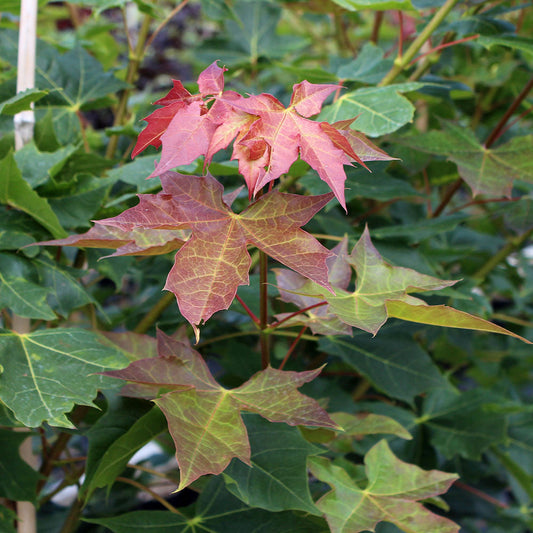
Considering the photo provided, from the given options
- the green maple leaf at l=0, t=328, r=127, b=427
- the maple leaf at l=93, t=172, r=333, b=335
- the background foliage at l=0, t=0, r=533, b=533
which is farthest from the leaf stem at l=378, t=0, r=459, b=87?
the green maple leaf at l=0, t=328, r=127, b=427

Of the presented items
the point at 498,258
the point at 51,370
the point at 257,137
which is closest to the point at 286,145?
the point at 257,137

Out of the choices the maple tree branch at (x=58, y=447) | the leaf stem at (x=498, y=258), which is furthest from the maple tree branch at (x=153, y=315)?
the leaf stem at (x=498, y=258)

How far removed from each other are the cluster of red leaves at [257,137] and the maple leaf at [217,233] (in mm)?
32

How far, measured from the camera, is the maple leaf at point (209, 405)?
438 millimetres

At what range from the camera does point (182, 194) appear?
0.42 m

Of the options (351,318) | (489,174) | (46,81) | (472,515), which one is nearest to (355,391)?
(472,515)

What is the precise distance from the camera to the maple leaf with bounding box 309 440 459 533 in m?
0.51

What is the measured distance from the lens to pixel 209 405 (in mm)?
473

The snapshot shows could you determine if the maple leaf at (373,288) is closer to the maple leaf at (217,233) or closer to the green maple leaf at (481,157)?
the maple leaf at (217,233)

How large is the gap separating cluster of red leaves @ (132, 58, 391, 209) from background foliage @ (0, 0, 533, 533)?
94 mm

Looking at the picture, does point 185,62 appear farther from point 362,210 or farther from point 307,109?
point 307,109

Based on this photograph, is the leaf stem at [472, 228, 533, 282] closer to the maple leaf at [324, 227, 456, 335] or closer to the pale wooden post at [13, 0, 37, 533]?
the maple leaf at [324, 227, 456, 335]

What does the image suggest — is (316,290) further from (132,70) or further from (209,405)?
(132,70)

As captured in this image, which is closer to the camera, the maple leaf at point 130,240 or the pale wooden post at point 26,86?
the maple leaf at point 130,240
